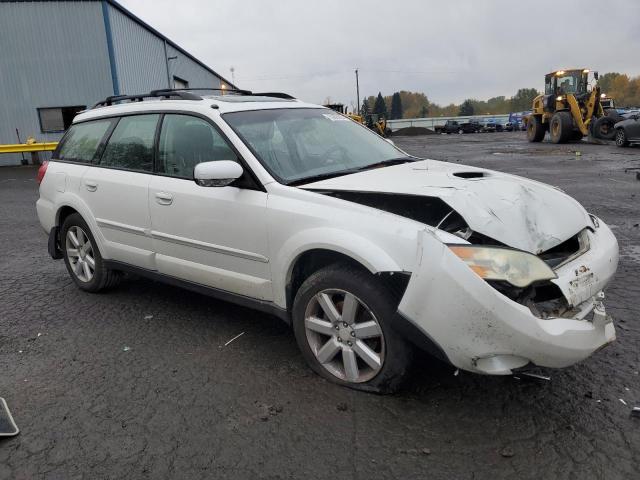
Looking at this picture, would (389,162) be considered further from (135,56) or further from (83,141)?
(135,56)

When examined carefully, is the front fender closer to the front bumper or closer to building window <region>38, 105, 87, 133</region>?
the front bumper

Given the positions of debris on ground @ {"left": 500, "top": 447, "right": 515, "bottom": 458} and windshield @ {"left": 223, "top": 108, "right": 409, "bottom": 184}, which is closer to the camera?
debris on ground @ {"left": 500, "top": 447, "right": 515, "bottom": 458}

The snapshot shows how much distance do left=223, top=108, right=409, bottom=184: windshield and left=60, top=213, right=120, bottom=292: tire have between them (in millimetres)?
1928

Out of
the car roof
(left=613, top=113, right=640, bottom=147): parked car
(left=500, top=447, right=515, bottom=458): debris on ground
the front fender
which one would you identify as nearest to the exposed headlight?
the front fender

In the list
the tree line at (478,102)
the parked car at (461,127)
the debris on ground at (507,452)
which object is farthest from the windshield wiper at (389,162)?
the tree line at (478,102)

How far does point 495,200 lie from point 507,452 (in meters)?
1.28

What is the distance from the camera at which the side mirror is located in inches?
126

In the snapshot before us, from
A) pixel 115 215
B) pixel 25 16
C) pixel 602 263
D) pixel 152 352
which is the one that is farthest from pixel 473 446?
pixel 25 16

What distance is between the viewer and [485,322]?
2.41 metres

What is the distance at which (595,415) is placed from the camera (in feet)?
8.83

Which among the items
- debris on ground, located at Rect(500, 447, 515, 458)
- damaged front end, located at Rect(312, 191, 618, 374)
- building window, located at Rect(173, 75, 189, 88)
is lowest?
debris on ground, located at Rect(500, 447, 515, 458)

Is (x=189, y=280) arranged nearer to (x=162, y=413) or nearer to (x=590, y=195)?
(x=162, y=413)

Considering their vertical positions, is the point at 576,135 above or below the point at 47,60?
below

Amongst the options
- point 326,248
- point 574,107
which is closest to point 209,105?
point 326,248
